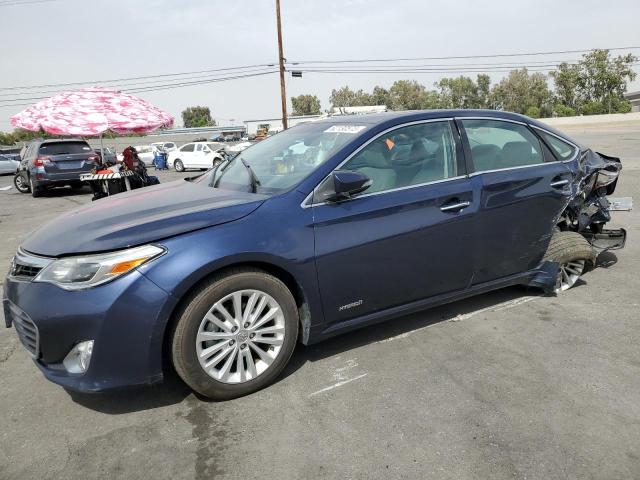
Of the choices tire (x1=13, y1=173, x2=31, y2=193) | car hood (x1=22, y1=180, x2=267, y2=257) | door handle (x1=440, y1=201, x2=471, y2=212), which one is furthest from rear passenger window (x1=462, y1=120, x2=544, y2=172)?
tire (x1=13, y1=173, x2=31, y2=193)

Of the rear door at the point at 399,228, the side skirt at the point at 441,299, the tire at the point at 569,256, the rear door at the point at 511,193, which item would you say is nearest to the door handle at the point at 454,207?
the rear door at the point at 399,228

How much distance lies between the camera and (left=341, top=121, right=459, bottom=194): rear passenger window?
3209 mm

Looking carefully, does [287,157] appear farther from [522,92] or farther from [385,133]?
[522,92]

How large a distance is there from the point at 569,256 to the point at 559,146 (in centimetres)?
93

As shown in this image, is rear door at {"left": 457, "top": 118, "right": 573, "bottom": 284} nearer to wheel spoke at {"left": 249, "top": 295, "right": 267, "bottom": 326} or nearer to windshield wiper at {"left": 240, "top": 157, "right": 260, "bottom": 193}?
windshield wiper at {"left": 240, "top": 157, "right": 260, "bottom": 193}

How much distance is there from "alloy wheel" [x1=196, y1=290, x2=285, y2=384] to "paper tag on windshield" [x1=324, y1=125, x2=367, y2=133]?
1.33 meters

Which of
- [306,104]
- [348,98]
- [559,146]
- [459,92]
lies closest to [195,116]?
[306,104]

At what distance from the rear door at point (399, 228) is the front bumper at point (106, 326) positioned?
0.98 m

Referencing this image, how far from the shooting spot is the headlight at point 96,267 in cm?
247

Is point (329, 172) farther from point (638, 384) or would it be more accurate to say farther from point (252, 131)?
point (252, 131)

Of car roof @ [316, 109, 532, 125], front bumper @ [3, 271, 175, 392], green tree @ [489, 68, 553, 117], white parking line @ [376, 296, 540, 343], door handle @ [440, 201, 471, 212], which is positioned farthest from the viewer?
green tree @ [489, 68, 553, 117]

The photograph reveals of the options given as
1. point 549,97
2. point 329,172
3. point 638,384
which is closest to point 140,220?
point 329,172

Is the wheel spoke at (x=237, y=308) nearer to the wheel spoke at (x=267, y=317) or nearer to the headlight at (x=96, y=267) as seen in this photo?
the wheel spoke at (x=267, y=317)

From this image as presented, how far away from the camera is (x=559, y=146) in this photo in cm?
413
